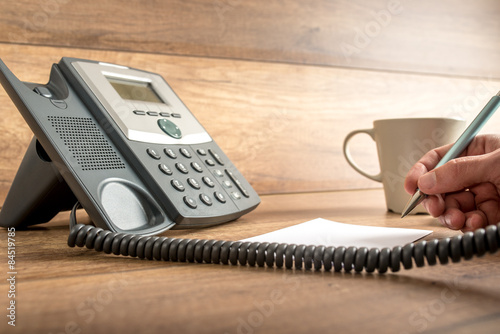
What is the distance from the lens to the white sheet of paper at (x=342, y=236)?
1.44 ft

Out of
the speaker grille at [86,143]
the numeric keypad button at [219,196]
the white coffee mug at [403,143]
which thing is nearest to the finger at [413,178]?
the white coffee mug at [403,143]

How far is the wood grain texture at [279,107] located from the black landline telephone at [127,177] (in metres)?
0.30

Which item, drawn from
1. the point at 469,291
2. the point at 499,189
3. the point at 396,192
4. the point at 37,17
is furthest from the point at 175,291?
the point at 37,17

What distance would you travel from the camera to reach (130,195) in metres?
0.53

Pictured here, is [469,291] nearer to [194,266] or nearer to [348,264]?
[348,264]

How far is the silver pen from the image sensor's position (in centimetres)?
58

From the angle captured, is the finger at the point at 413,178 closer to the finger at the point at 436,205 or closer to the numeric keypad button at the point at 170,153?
the finger at the point at 436,205

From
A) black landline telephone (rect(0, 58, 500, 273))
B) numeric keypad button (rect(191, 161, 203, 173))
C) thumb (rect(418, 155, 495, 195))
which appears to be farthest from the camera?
numeric keypad button (rect(191, 161, 203, 173))

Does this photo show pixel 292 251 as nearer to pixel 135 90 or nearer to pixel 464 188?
pixel 464 188

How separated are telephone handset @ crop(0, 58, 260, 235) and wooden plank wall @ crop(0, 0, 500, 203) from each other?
31 centimetres

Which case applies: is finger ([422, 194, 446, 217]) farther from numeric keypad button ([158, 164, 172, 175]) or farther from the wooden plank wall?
the wooden plank wall

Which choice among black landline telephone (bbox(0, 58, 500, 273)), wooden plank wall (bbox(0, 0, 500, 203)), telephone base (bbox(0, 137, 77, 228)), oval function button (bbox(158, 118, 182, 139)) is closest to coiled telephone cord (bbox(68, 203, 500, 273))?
black landline telephone (bbox(0, 58, 500, 273))

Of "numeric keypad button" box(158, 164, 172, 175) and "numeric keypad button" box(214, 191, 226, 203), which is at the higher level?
"numeric keypad button" box(158, 164, 172, 175)

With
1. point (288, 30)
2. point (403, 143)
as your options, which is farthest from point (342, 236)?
point (288, 30)
